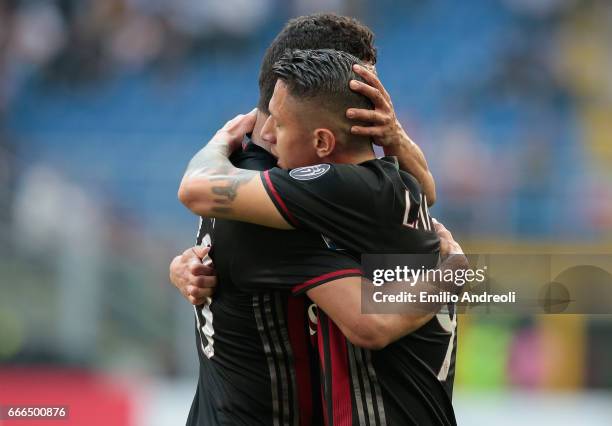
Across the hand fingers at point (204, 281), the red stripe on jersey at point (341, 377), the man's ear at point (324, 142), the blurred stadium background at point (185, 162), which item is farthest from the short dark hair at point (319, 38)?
the blurred stadium background at point (185, 162)

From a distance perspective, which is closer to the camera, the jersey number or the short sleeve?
the short sleeve

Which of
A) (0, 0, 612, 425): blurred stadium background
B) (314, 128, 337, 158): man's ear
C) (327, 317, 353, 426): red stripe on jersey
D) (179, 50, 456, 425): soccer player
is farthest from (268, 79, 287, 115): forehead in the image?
(0, 0, 612, 425): blurred stadium background

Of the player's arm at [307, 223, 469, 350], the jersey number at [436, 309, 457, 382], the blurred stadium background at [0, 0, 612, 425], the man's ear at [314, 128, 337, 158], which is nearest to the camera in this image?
the player's arm at [307, 223, 469, 350]

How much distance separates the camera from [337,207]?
2234 mm

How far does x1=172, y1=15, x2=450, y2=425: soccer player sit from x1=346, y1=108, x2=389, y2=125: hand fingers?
0.17 metres

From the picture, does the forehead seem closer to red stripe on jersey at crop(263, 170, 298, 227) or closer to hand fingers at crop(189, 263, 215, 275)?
red stripe on jersey at crop(263, 170, 298, 227)

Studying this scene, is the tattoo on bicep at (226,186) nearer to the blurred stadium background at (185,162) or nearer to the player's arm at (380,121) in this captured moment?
the player's arm at (380,121)

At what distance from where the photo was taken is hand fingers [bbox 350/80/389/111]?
2.27m

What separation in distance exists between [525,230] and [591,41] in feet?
9.81

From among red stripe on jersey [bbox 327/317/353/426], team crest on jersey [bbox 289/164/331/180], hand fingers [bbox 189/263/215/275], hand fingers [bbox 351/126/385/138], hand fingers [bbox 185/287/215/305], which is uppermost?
hand fingers [bbox 351/126/385/138]

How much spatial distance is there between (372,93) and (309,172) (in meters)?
0.27

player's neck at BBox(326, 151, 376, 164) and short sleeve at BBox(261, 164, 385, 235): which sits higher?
player's neck at BBox(326, 151, 376, 164)

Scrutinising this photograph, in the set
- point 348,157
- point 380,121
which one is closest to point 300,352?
point 348,157

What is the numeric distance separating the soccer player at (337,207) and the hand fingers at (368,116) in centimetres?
3
